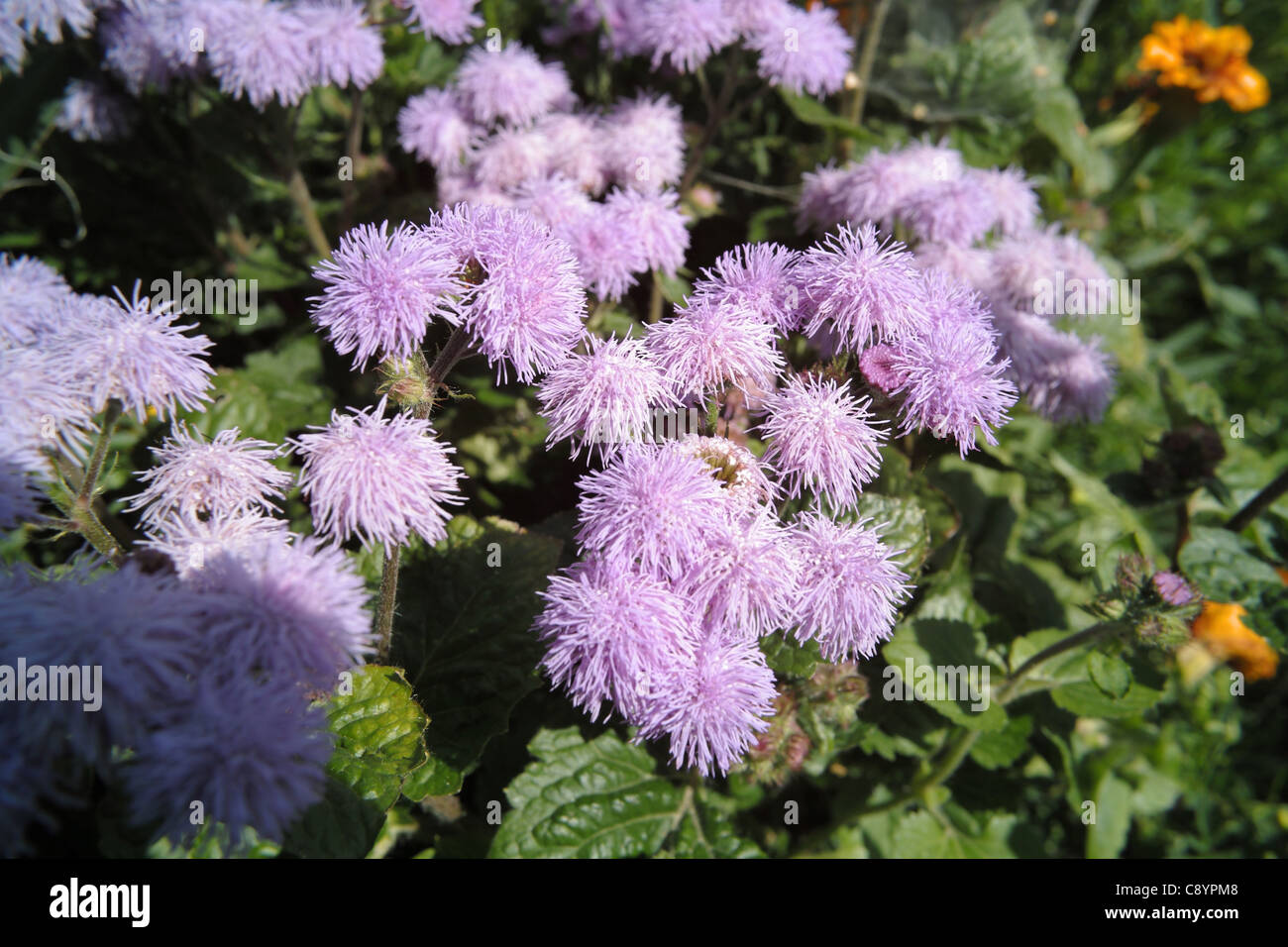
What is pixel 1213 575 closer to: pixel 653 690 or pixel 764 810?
pixel 764 810

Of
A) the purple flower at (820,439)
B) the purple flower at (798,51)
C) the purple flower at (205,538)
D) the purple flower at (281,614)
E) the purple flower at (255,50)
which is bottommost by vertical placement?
the purple flower at (281,614)

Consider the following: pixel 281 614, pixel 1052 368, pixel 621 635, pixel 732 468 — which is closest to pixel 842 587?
pixel 732 468

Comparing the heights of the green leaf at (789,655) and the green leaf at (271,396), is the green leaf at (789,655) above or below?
below

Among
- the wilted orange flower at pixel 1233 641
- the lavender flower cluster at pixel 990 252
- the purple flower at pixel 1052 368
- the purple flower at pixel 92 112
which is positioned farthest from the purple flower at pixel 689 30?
the wilted orange flower at pixel 1233 641

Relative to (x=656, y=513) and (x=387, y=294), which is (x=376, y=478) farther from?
(x=656, y=513)

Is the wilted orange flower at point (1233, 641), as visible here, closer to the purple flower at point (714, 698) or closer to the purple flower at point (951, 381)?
the purple flower at point (951, 381)

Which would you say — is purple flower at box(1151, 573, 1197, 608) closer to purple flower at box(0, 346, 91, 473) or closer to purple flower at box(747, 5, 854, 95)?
purple flower at box(747, 5, 854, 95)
